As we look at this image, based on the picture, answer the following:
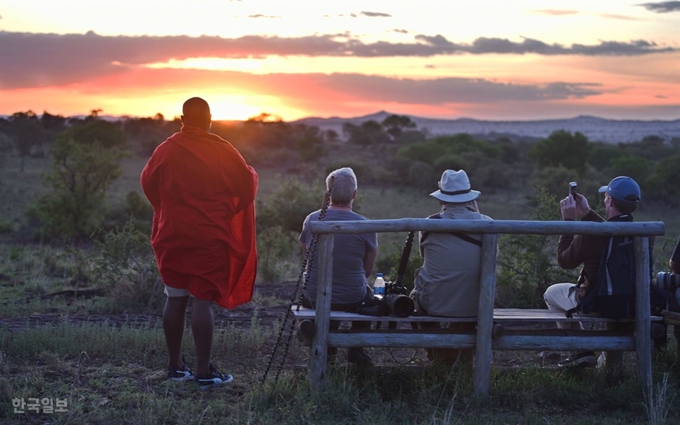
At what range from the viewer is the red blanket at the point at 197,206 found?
5121 millimetres

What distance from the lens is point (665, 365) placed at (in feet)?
18.9

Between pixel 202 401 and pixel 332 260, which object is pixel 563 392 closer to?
pixel 332 260

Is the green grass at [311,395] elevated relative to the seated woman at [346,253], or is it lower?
lower

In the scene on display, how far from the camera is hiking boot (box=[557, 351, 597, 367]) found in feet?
18.7

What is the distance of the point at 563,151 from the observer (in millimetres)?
41125

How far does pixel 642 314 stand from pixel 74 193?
15742 millimetres

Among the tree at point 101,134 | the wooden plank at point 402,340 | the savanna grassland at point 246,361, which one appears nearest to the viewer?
the savanna grassland at point 246,361

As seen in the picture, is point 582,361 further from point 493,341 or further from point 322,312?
point 322,312

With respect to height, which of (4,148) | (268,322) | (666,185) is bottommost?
(666,185)

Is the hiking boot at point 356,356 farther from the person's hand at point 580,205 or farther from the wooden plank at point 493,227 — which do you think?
the person's hand at point 580,205

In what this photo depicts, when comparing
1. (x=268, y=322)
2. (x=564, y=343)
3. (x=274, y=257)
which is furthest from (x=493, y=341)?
(x=274, y=257)

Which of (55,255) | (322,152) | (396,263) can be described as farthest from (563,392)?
(322,152)

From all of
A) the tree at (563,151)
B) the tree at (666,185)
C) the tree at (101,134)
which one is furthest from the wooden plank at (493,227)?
the tree at (101,134)

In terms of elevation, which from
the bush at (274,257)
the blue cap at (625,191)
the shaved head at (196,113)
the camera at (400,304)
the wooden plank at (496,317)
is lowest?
the bush at (274,257)
